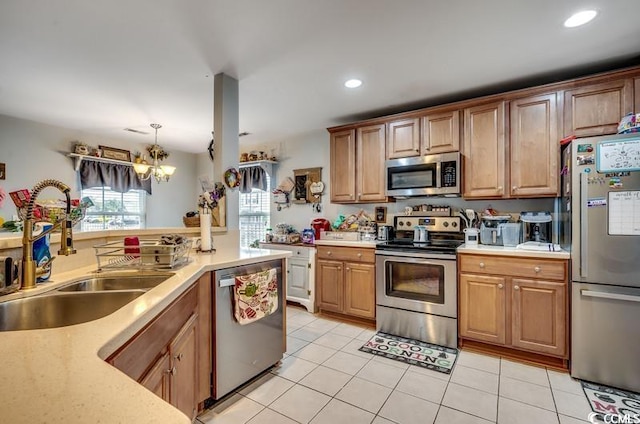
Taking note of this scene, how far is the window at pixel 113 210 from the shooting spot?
4.43m

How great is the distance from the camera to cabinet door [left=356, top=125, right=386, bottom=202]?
341 centimetres

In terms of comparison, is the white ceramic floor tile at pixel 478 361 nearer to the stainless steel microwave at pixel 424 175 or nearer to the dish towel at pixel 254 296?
the stainless steel microwave at pixel 424 175

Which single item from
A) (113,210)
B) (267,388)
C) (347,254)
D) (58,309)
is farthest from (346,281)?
(113,210)

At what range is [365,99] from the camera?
3.21 m

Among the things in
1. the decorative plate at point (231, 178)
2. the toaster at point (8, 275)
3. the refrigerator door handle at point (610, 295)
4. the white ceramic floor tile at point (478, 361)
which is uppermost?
the decorative plate at point (231, 178)

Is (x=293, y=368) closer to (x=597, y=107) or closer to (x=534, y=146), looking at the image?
(x=534, y=146)

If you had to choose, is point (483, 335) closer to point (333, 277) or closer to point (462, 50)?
point (333, 277)

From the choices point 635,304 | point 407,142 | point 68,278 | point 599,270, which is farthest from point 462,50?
point 68,278

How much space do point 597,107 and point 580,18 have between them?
871 millimetres

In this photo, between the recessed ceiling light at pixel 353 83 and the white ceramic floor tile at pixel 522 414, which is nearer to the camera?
the white ceramic floor tile at pixel 522 414

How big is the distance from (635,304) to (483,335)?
1000mm

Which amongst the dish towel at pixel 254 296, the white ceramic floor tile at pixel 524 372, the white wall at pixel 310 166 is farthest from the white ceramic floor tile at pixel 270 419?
the white wall at pixel 310 166

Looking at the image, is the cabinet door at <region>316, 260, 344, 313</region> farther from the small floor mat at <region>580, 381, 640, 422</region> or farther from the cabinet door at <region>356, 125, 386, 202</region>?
the small floor mat at <region>580, 381, 640, 422</region>

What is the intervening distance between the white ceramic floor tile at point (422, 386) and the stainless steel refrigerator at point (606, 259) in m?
1.02
